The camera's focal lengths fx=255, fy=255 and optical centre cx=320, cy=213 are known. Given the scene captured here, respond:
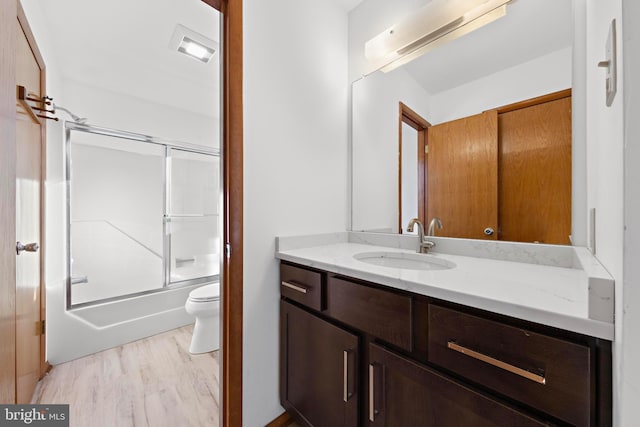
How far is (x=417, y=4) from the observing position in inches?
53.6

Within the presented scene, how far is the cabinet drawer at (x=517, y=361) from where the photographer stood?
51 cm

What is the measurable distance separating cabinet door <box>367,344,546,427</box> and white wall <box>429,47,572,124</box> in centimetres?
113

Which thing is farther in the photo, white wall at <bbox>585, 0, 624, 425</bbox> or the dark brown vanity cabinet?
the dark brown vanity cabinet

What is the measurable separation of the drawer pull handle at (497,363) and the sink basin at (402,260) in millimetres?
520

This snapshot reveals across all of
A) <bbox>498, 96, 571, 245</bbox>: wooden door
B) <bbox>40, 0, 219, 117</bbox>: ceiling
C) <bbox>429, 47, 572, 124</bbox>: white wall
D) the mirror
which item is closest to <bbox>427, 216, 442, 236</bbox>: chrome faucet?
the mirror

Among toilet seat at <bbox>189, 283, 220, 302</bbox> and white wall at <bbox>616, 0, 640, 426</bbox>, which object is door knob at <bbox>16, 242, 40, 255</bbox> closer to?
toilet seat at <bbox>189, 283, 220, 302</bbox>

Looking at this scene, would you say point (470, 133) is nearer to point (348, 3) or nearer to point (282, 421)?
point (348, 3)

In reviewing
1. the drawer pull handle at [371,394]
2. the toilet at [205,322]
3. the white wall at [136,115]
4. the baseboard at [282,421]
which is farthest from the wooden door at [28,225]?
the drawer pull handle at [371,394]

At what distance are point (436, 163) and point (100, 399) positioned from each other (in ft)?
7.60

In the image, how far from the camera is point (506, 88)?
1118 mm

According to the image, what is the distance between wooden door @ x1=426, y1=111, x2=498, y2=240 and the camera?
1.18 meters

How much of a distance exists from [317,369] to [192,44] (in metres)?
2.26

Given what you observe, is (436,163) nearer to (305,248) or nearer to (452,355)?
(305,248)

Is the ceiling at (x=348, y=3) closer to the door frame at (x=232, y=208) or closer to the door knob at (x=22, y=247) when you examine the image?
the door frame at (x=232, y=208)
